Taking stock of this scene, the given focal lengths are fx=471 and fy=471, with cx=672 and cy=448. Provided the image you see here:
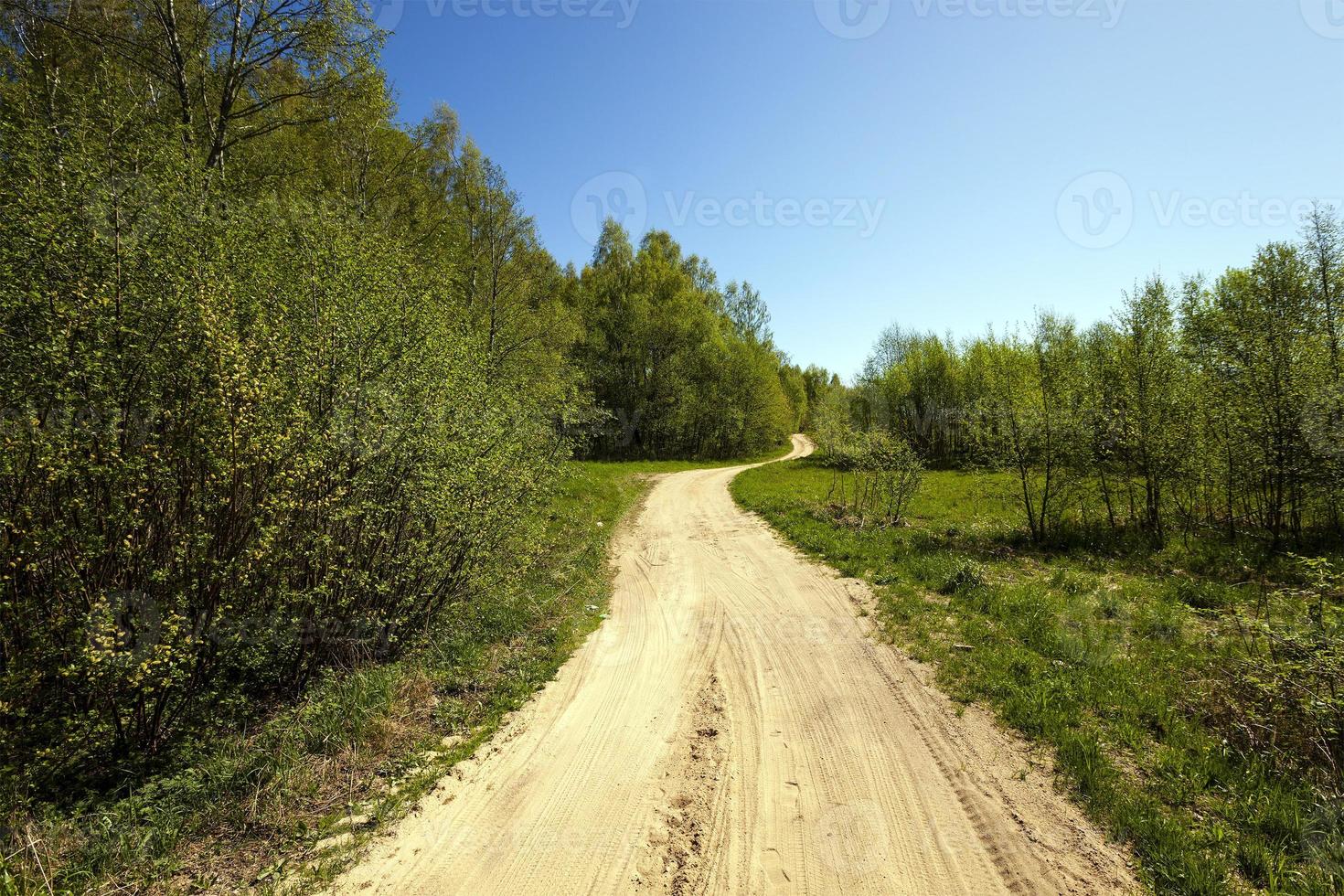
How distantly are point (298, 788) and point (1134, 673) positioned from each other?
405 inches

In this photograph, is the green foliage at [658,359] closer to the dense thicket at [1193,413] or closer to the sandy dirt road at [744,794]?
the dense thicket at [1193,413]

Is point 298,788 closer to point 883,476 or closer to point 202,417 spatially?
point 202,417

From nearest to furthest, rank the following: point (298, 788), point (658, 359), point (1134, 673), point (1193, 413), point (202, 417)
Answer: point (298, 788)
point (202, 417)
point (1134, 673)
point (1193, 413)
point (658, 359)

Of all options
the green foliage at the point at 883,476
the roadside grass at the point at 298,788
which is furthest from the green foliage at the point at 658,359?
the roadside grass at the point at 298,788

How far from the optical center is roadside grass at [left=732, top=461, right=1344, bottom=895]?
391cm

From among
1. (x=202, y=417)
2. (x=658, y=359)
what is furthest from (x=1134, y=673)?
(x=658, y=359)

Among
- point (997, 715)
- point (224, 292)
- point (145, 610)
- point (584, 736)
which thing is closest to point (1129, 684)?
point (997, 715)

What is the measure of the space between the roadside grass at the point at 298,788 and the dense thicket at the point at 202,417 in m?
0.58

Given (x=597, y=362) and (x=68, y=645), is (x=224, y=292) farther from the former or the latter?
(x=597, y=362)

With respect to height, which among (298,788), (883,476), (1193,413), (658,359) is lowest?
(298,788)

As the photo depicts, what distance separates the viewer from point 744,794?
4664 millimetres

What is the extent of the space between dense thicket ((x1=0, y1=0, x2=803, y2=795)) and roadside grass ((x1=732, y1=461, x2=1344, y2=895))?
794 centimetres

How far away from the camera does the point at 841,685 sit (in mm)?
6598

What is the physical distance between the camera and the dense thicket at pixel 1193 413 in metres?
11.8
